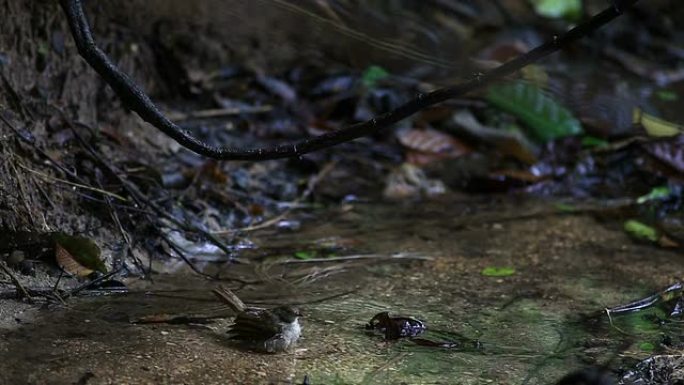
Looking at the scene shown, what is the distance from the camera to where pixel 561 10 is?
5.63m

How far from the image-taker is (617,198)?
3.41 metres

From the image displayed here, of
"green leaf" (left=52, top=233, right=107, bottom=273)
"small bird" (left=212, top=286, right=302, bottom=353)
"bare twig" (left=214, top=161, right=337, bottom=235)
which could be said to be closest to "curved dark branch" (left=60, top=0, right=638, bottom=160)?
"small bird" (left=212, top=286, right=302, bottom=353)

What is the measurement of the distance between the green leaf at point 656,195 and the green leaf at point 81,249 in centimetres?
223

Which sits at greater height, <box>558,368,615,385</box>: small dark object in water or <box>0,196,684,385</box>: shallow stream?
<box>558,368,615,385</box>: small dark object in water

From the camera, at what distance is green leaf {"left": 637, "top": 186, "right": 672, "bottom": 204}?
131 inches

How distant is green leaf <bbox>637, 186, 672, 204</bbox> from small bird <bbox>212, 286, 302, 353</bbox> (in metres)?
2.09

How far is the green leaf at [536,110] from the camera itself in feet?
12.5

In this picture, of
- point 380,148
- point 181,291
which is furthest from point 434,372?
point 380,148

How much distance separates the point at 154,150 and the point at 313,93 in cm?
124

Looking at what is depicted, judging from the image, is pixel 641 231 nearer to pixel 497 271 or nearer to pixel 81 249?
pixel 497 271

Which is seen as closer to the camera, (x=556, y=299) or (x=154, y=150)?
(x=556, y=299)

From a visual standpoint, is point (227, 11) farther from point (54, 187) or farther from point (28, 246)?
point (28, 246)

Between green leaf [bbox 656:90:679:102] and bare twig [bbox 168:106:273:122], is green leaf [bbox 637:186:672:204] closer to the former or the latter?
green leaf [bbox 656:90:679:102]

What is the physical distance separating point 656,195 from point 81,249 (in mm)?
2346
